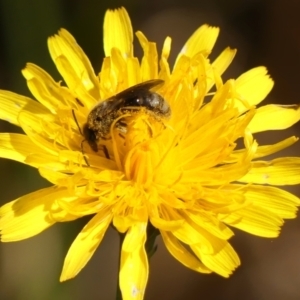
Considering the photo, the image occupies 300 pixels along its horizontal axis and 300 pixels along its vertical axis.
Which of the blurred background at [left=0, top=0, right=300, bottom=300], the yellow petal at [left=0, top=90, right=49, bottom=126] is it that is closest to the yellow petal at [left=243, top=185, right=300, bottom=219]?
the yellow petal at [left=0, top=90, right=49, bottom=126]

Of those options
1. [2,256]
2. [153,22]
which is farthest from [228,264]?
[153,22]

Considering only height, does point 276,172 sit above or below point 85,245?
below

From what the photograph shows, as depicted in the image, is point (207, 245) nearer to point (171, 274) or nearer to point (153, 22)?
point (171, 274)

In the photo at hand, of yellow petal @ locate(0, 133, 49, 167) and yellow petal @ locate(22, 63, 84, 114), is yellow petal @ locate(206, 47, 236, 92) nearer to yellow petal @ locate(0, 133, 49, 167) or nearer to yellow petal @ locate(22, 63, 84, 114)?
yellow petal @ locate(22, 63, 84, 114)

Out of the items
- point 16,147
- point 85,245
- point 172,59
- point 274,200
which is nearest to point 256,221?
point 274,200

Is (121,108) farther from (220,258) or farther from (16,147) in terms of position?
(220,258)

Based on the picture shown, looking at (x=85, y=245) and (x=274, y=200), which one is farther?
(x=274, y=200)

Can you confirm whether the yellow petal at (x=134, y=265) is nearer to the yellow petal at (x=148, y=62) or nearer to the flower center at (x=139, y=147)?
the flower center at (x=139, y=147)
